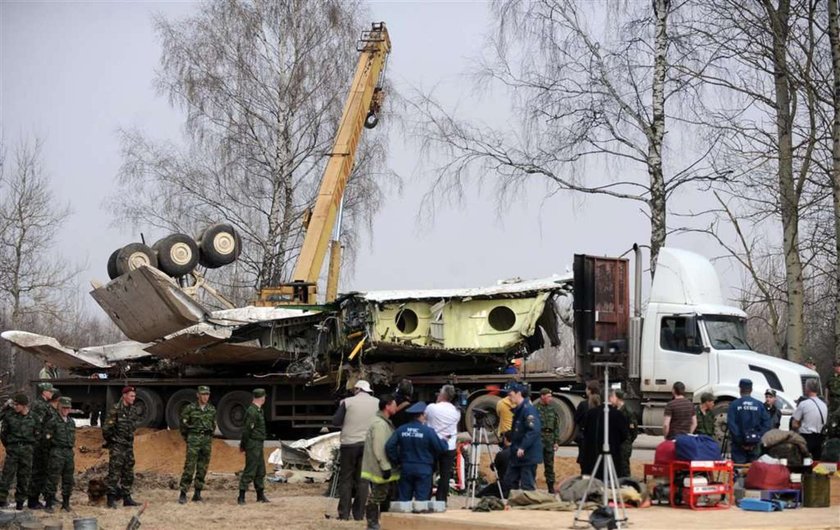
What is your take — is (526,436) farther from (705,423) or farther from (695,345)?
(695,345)

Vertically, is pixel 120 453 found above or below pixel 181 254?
below

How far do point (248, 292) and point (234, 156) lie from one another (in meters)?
8.37

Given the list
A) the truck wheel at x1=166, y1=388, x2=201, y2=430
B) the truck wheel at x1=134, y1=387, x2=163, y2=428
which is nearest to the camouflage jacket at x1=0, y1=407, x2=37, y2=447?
the truck wheel at x1=166, y1=388, x2=201, y2=430

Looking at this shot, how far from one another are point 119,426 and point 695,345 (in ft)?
33.9

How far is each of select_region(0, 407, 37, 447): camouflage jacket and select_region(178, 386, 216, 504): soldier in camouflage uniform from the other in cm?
201

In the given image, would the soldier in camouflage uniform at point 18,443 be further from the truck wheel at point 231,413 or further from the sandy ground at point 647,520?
the truck wheel at point 231,413

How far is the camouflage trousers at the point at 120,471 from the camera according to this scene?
48.9ft

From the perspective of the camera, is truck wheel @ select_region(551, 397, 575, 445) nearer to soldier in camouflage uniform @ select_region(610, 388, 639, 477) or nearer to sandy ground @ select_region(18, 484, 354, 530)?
soldier in camouflage uniform @ select_region(610, 388, 639, 477)

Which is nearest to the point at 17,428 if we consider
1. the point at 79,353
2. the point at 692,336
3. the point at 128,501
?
the point at 128,501

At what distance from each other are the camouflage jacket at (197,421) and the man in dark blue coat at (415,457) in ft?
13.3

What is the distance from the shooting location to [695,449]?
12.4m

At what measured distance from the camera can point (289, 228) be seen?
3416 cm

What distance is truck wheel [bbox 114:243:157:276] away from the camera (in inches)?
942

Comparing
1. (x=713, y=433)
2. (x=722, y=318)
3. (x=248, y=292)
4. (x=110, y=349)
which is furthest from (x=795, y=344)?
(x=248, y=292)
